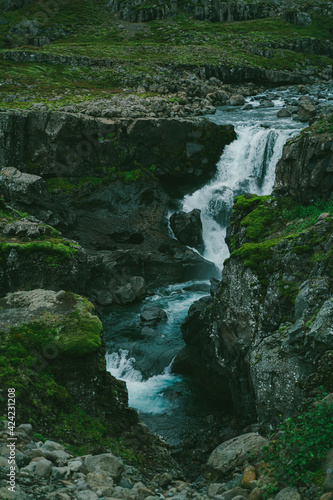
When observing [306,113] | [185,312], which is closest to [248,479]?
[185,312]

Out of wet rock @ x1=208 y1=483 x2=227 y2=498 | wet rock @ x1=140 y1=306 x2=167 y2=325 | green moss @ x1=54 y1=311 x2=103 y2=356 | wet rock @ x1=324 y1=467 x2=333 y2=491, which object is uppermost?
wet rock @ x1=324 y1=467 x2=333 y2=491

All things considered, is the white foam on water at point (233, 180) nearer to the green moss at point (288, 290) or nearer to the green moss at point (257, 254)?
the green moss at point (257, 254)

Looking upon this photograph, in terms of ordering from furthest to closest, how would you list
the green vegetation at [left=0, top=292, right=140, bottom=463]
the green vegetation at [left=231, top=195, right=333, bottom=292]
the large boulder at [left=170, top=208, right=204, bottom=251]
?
the large boulder at [left=170, top=208, right=204, bottom=251] → the green vegetation at [left=231, top=195, right=333, bottom=292] → the green vegetation at [left=0, top=292, right=140, bottom=463]

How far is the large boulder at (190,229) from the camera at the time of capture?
2992 cm

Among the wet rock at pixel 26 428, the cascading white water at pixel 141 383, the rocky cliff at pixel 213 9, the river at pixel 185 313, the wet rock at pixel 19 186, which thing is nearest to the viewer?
the wet rock at pixel 26 428

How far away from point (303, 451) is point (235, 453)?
306 cm

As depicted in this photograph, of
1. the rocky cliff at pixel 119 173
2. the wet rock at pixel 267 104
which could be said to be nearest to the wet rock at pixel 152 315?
the rocky cliff at pixel 119 173

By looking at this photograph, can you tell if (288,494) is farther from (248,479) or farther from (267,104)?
(267,104)

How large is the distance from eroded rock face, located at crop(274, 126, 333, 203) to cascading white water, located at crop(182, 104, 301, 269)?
12.4 metres

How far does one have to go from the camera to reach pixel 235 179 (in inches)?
1247

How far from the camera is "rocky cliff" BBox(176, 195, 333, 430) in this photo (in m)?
10.4

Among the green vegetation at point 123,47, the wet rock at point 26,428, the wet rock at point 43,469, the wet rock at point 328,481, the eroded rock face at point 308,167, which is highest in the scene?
the green vegetation at point 123,47

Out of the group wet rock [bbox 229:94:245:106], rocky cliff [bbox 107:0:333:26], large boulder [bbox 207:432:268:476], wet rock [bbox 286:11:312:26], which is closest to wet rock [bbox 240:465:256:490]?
large boulder [bbox 207:432:268:476]

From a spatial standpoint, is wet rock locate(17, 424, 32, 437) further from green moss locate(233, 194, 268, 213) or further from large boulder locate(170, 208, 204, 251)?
large boulder locate(170, 208, 204, 251)
